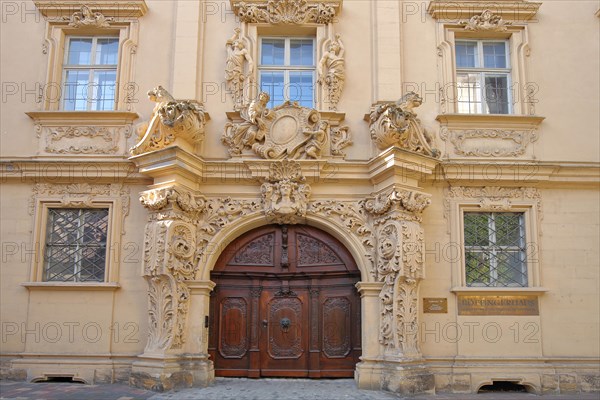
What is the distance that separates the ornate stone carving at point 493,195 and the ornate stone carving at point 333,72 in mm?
2475

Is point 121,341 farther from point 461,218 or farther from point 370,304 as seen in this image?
point 461,218

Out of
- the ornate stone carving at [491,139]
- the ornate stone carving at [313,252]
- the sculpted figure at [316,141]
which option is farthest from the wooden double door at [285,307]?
the ornate stone carving at [491,139]

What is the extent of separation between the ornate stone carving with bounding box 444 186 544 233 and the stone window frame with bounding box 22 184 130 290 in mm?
5421

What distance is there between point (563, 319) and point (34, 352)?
8462 millimetres

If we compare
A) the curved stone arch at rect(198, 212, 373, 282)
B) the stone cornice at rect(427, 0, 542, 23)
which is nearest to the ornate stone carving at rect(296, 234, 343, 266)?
the curved stone arch at rect(198, 212, 373, 282)

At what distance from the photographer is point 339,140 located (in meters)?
10.2

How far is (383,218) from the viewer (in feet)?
31.8

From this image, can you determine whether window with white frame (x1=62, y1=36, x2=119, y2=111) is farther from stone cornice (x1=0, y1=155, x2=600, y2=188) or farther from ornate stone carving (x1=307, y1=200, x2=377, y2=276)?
ornate stone carving (x1=307, y1=200, x2=377, y2=276)

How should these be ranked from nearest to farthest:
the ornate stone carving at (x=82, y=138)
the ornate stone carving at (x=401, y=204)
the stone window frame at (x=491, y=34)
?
1. the ornate stone carving at (x=401, y=204)
2. the ornate stone carving at (x=82, y=138)
3. the stone window frame at (x=491, y=34)

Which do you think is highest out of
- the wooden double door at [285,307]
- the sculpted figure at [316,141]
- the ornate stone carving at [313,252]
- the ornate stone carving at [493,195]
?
the sculpted figure at [316,141]

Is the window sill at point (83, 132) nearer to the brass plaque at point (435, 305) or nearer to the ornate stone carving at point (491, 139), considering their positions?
the ornate stone carving at point (491, 139)

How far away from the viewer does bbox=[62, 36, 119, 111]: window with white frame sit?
1081cm

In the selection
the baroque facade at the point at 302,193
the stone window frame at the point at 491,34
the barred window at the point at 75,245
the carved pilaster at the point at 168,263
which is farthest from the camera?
the stone window frame at the point at 491,34

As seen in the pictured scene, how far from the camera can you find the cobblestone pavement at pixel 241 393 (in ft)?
27.8
